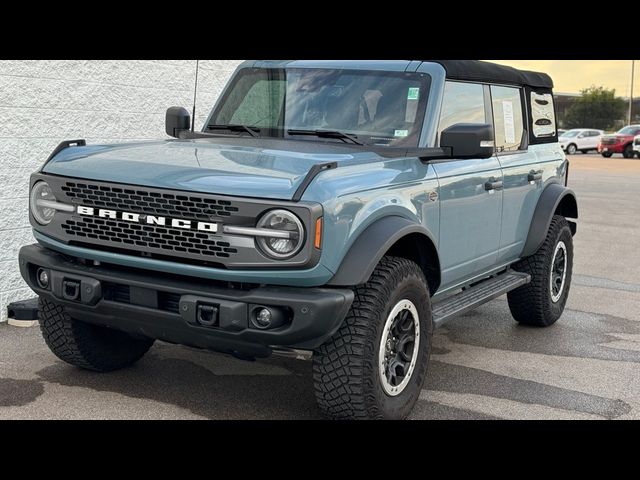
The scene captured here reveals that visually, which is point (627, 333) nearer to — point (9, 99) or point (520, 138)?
point (520, 138)

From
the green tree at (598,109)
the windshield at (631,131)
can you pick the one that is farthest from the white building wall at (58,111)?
the green tree at (598,109)

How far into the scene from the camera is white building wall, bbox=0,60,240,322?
6.32 metres

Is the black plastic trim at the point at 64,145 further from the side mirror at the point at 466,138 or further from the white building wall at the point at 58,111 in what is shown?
the side mirror at the point at 466,138

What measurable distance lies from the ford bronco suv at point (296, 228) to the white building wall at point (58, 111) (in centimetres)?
133

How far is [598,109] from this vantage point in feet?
244

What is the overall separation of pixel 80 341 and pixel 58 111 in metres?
2.47

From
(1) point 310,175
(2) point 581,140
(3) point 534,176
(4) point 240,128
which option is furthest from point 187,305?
(2) point 581,140

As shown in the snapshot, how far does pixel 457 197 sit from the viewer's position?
201 inches

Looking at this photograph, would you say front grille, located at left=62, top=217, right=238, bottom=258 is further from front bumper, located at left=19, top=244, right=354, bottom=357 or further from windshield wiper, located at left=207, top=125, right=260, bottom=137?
windshield wiper, located at left=207, top=125, right=260, bottom=137

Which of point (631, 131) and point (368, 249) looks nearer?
point (368, 249)

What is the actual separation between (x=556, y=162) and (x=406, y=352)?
3002mm

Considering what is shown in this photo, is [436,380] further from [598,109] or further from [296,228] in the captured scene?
[598,109]

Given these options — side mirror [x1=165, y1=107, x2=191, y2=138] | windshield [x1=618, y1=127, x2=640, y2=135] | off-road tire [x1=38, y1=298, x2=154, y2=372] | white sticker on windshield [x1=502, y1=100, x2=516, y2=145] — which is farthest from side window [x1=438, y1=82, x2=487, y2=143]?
windshield [x1=618, y1=127, x2=640, y2=135]

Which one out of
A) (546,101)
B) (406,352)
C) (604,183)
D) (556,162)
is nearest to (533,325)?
(556,162)
